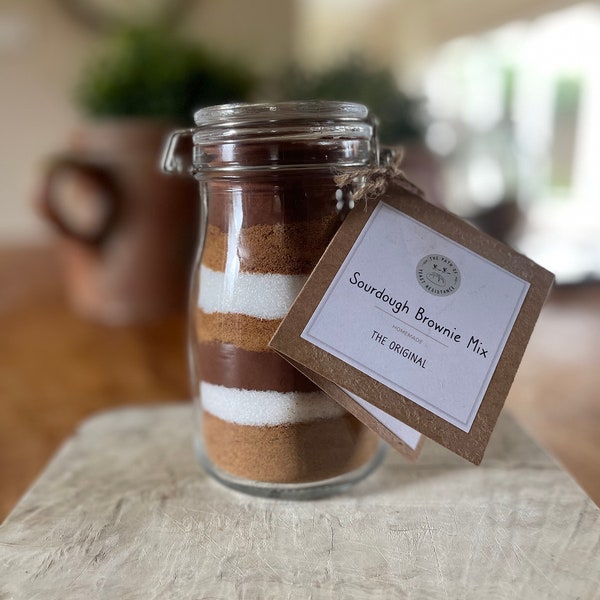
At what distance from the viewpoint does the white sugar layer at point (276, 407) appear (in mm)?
425

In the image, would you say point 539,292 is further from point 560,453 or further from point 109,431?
point 109,431

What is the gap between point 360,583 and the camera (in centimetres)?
35

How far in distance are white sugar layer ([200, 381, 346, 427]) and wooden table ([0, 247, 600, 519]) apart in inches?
8.8

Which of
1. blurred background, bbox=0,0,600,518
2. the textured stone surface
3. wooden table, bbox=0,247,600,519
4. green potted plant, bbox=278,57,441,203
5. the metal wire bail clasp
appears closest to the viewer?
the textured stone surface

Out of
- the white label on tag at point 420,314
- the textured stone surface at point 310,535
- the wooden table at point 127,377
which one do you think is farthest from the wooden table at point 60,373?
the white label on tag at point 420,314

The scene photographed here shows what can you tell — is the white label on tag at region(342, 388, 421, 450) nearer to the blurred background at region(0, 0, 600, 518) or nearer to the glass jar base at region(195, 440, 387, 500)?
the glass jar base at region(195, 440, 387, 500)

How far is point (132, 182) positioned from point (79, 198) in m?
0.09

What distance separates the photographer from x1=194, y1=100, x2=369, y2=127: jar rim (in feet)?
1.29

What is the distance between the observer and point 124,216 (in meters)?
0.95

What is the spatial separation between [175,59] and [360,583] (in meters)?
0.88

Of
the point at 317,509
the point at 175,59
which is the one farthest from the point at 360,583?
the point at 175,59

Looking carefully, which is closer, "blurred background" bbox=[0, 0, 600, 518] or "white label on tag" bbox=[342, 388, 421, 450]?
"white label on tag" bbox=[342, 388, 421, 450]

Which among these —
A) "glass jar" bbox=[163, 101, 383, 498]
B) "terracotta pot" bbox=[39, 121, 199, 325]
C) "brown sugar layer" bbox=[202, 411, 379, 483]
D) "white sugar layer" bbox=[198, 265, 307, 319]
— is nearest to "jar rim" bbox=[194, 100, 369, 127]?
"glass jar" bbox=[163, 101, 383, 498]

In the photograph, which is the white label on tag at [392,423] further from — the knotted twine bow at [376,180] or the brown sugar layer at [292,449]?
the knotted twine bow at [376,180]
